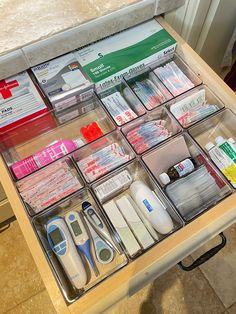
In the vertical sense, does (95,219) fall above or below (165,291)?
above

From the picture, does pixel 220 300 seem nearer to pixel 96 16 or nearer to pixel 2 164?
pixel 2 164

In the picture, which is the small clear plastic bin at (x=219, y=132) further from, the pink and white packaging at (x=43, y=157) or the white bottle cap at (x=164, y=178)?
the pink and white packaging at (x=43, y=157)

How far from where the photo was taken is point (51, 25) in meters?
0.63

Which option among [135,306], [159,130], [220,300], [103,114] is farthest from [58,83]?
[220,300]

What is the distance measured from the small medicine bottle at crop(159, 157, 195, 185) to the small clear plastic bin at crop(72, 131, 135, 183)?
0.09 m

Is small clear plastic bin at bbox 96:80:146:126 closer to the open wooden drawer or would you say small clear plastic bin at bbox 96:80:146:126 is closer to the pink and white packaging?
the pink and white packaging

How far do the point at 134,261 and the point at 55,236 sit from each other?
18cm

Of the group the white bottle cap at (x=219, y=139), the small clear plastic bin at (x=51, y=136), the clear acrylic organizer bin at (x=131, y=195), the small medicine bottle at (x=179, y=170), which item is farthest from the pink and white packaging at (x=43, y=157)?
the white bottle cap at (x=219, y=139)

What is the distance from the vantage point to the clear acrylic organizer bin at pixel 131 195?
64 centimetres

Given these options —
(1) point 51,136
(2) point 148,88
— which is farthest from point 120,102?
(1) point 51,136

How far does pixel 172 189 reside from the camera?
671mm

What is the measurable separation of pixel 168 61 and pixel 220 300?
2.87 feet

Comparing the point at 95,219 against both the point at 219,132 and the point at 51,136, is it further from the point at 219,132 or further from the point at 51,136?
the point at 219,132

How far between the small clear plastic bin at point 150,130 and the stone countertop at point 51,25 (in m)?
0.21
